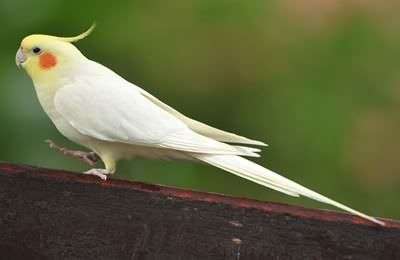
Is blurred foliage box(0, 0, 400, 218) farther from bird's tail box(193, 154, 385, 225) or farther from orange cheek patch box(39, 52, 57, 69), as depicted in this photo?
bird's tail box(193, 154, 385, 225)

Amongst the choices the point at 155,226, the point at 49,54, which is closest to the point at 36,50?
the point at 49,54

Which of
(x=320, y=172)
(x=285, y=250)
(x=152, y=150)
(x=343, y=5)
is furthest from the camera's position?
(x=343, y=5)

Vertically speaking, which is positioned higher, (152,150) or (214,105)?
(214,105)

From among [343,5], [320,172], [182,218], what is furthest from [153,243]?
[343,5]

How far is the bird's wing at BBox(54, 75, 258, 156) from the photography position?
4.51ft

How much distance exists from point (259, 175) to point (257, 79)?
39.2 inches

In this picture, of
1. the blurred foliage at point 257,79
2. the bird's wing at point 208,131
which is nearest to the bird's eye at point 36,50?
the bird's wing at point 208,131

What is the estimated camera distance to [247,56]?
7.64 ft

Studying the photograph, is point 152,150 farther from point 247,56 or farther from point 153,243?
point 247,56

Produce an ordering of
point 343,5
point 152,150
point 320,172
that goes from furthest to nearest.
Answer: point 343,5 < point 320,172 < point 152,150

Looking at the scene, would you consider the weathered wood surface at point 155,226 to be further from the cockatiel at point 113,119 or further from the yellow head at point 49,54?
the yellow head at point 49,54

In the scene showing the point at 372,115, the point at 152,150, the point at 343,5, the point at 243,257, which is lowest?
the point at 243,257

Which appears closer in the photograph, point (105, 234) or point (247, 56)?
point (105, 234)

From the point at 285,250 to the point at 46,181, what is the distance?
0.97 feet
